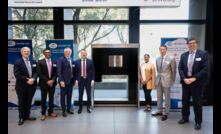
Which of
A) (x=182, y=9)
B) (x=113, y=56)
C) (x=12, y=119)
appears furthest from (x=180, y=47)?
(x=12, y=119)

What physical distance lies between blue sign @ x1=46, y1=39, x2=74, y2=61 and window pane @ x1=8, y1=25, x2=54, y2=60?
734 mm

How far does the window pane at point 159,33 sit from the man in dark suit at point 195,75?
193 centimetres

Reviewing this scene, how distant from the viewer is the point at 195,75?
5.51 m

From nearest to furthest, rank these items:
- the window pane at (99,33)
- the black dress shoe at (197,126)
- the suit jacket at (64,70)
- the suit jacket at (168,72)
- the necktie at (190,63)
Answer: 1. the black dress shoe at (197,126)
2. the necktie at (190,63)
3. the suit jacket at (168,72)
4. the suit jacket at (64,70)
5. the window pane at (99,33)

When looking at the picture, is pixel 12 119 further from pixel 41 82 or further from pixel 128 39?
pixel 128 39

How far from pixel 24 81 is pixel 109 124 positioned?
2.07 m

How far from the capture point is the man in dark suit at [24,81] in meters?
5.86

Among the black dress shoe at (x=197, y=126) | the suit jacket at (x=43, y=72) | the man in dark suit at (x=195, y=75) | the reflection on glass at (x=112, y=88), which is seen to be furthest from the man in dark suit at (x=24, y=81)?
the black dress shoe at (x=197, y=126)

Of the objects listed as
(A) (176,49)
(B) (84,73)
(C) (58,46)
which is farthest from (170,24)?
(C) (58,46)

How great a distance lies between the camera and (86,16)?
25.3 feet

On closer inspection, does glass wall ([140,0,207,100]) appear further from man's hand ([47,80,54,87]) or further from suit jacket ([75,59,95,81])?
man's hand ([47,80,54,87])

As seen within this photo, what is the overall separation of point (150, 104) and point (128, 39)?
6.38 ft

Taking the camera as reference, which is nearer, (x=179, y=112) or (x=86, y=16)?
(x=179, y=112)

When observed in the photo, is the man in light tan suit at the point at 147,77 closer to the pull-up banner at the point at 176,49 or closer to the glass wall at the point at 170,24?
the glass wall at the point at 170,24
